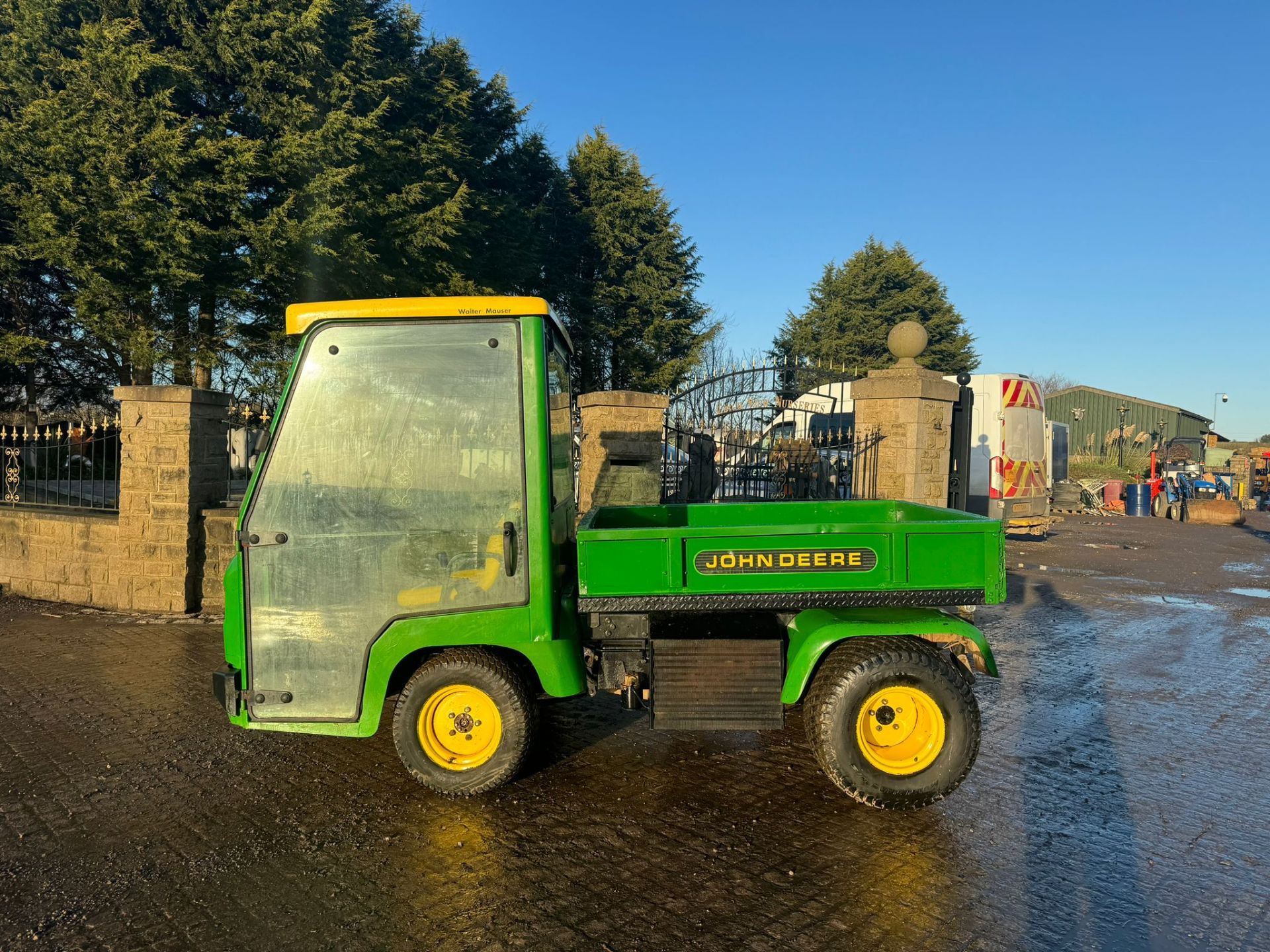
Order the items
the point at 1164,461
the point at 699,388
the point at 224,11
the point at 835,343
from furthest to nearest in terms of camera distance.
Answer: the point at 835,343
the point at 1164,461
the point at 224,11
the point at 699,388

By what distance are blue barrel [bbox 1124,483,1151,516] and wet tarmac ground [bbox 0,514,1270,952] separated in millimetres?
21510

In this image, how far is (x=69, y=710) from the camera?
17.7ft

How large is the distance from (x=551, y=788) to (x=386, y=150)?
17859mm

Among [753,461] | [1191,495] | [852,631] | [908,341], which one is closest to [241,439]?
[753,461]

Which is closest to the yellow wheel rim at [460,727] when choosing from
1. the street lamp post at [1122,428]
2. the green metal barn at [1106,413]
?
the street lamp post at [1122,428]

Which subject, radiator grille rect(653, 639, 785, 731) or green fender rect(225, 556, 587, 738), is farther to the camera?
radiator grille rect(653, 639, 785, 731)

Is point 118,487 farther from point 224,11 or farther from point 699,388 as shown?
point 224,11

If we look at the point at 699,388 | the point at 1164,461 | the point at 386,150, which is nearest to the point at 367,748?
the point at 699,388

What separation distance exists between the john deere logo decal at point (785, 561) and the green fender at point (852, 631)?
0.88 feet

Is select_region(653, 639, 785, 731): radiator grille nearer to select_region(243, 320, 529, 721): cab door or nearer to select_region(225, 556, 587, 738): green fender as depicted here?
select_region(225, 556, 587, 738): green fender

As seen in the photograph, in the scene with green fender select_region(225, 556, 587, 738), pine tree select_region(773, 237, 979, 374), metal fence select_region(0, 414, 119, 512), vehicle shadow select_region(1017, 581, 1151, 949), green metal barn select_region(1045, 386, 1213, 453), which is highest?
pine tree select_region(773, 237, 979, 374)

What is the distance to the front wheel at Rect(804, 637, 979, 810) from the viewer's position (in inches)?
153

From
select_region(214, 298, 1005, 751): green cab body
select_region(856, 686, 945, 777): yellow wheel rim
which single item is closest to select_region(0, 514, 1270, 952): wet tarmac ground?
select_region(856, 686, 945, 777): yellow wheel rim

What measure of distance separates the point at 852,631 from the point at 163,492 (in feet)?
23.5
